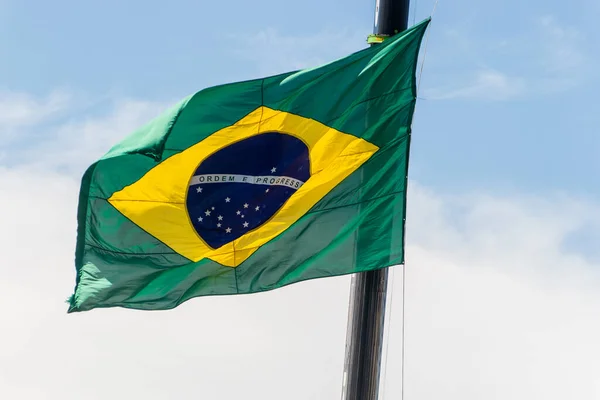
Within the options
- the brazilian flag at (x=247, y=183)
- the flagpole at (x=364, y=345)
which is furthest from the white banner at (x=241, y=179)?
the flagpole at (x=364, y=345)

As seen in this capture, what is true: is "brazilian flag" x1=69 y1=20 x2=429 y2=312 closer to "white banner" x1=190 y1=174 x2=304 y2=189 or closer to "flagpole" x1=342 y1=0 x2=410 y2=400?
"white banner" x1=190 y1=174 x2=304 y2=189

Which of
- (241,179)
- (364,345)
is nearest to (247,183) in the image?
(241,179)

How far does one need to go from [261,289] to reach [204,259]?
748mm

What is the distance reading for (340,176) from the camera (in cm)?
1023

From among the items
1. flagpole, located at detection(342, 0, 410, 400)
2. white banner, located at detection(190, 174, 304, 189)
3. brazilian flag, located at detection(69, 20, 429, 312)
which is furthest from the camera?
white banner, located at detection(190, 174, 304, 189)

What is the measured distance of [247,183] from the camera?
1039 centimetres

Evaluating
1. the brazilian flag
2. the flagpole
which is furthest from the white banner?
the flagpole

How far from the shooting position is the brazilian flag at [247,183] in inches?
399

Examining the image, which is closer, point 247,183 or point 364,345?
point 364,345

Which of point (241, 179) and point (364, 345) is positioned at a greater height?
point (241, 179)

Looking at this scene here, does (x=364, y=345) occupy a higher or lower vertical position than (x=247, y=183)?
lower

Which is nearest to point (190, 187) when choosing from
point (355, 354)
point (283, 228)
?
point (283, 228)

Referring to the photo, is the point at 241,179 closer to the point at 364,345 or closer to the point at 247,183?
the point at 247,183

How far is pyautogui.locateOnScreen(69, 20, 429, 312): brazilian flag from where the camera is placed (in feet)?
33.2
